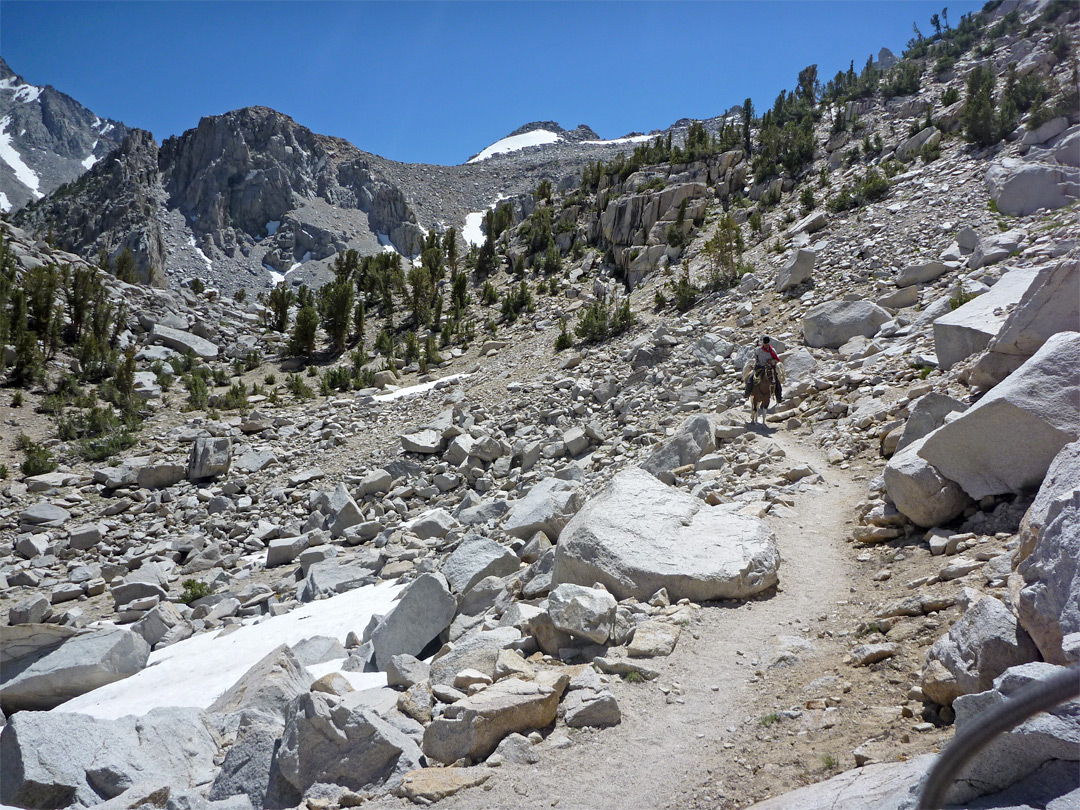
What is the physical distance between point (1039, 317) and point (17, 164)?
5969 inches

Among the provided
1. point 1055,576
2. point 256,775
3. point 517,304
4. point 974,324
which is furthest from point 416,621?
point 517,304

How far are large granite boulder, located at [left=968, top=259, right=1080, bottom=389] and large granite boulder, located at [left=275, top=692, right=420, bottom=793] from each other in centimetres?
599

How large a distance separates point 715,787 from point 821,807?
0.73m

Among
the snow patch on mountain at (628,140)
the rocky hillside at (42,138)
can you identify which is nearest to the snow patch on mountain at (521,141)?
the snow patch on mountain at (628,140)

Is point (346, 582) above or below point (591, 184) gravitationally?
below

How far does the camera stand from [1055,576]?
2670mm

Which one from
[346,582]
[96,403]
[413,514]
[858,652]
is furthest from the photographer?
[96,403]

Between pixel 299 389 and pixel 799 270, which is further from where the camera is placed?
pixel 299 389

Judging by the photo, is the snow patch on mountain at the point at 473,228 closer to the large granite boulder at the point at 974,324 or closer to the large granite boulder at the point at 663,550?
the large granite boulder at the point at 974,324

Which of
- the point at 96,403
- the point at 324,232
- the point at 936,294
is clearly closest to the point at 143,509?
the point at 96,403

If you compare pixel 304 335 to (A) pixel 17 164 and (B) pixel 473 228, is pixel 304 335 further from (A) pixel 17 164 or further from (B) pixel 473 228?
(A) pixel 17 164

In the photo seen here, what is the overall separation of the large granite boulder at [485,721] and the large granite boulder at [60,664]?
17.7 ft

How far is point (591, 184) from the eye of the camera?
94.7 ft

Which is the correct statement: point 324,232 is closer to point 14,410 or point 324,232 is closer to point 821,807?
point 14,410
